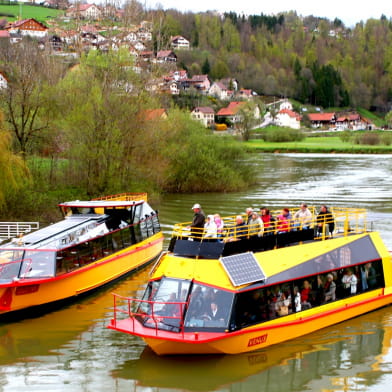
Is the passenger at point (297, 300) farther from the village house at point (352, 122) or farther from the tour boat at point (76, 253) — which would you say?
the village house at point (352, 122)

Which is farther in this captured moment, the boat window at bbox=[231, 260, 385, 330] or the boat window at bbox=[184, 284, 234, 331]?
the boat window at bbox=[231, 260, 385, 330]

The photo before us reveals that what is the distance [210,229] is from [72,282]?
248 inches

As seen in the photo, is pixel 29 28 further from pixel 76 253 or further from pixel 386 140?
pixel 76 253

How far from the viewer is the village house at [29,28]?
17277 centimetres

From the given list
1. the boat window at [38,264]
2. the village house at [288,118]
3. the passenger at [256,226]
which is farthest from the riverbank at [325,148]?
the passenger at [256,226]

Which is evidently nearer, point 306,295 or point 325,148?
point 306,295

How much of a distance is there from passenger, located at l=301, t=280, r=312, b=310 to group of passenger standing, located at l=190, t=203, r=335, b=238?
1.68m

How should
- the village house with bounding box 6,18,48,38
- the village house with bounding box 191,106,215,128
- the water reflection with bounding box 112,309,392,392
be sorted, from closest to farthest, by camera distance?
1. the water reflection with bounding box 112,309,392,392
2. the village house with bounding box 191,106,215,128
3. the village house with bounding box 6,18,48,38

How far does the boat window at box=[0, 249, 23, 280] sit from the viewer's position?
19.3 metres

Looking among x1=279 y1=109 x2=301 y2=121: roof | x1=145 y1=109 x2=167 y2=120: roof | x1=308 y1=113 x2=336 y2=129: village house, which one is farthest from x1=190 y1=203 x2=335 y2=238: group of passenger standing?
x1=308 y1=113 x2=336 y2=129: village house

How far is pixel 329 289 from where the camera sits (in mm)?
18297

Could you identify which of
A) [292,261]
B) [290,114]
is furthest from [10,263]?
[290,114]

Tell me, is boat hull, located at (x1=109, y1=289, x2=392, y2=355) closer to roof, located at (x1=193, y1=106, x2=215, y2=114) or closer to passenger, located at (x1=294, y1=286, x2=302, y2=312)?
passenger, located at (x1=294, y1=286, x2=302, y2=312)

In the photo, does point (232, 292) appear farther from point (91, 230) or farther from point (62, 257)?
point (91, 230)
